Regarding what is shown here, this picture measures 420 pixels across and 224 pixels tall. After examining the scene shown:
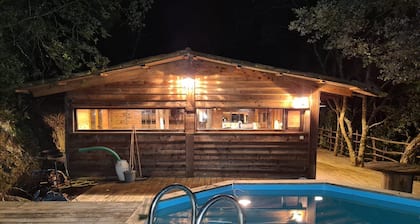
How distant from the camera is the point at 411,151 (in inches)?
367

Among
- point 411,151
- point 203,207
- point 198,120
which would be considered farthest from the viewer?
point 411,151

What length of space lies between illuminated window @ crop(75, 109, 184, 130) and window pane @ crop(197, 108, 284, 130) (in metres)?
0.63

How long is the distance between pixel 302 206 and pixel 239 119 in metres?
2.99

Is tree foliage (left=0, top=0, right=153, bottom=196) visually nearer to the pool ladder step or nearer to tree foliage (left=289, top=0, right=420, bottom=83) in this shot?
the pool ladder step

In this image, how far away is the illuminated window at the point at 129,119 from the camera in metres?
8.14

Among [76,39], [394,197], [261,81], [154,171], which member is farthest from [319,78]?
[76,39]

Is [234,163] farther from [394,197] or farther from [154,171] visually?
[394,197]

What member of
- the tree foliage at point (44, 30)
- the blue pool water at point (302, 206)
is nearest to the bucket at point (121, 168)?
the tree foliage at point (44, 30)

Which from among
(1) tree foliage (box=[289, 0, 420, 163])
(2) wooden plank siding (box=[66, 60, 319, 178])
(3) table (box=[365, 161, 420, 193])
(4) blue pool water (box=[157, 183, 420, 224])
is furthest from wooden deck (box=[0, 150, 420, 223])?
(1) tree foliage (box=[289, 0, 420, 163])

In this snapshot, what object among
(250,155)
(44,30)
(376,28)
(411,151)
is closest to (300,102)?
(250,155)

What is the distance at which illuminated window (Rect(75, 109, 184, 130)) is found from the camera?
8141mm

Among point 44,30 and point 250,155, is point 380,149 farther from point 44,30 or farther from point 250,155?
point 44,30

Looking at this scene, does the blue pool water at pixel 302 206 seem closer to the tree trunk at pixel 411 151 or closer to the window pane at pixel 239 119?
the window pane at pixel 239 119

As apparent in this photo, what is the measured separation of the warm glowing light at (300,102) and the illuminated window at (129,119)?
2.88m
